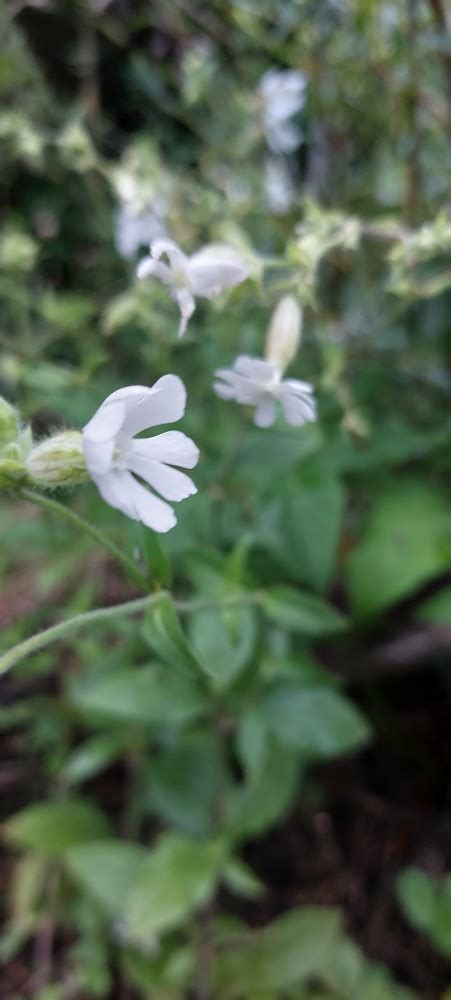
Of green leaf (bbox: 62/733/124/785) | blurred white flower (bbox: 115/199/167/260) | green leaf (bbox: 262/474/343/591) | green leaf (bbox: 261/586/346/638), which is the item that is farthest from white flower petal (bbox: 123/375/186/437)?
green leaf (bbox: 62/733/124/785)

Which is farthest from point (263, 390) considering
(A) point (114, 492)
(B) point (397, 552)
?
(B) point (397, 552)

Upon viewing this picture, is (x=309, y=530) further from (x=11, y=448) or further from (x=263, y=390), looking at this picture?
(x=11, y=448)

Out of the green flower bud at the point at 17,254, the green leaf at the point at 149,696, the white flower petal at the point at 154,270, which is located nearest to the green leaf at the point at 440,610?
the green leaf at the point at 149,696

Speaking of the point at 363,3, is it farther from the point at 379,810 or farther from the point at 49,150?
the point at 379,810

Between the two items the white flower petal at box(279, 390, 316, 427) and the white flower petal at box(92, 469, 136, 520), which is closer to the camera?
the white flower petal at box(92, 469, 136, 520)

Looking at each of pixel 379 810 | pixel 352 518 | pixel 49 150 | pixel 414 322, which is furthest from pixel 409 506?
pixel 49 150

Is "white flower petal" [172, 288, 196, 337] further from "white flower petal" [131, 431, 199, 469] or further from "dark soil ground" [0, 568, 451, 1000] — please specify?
"dark soil ground" [0, 568, 451, 1000]
